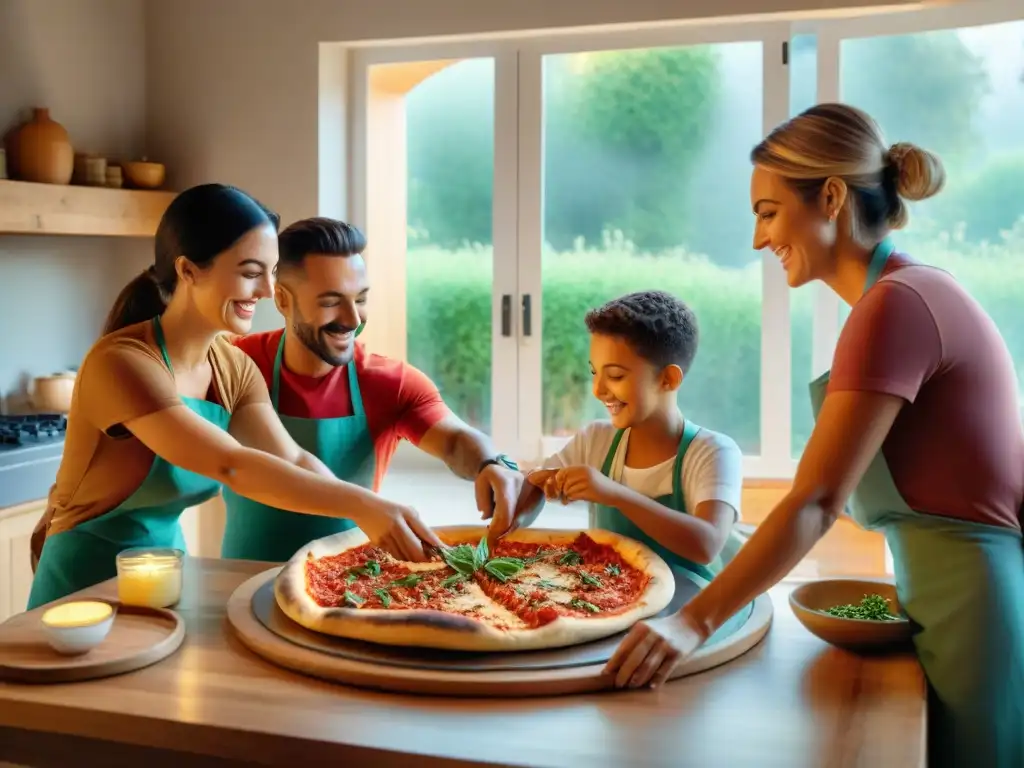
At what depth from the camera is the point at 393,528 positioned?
70.7 inches

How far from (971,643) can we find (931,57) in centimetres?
243

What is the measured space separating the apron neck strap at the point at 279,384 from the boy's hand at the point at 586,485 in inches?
21.1

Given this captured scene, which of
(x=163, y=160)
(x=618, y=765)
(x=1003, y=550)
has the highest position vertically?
(x=163, y=160)

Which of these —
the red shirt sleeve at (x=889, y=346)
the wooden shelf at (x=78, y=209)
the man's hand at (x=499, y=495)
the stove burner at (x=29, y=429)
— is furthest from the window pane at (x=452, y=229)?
the red shirt sleeve at (x=889, y=346)

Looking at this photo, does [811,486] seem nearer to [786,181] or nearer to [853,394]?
[853,394]

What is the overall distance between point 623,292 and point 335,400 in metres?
1.69

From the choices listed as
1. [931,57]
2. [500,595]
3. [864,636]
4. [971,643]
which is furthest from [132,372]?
[931,57]

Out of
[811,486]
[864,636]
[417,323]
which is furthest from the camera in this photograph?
[417,323]

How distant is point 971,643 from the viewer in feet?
4.90

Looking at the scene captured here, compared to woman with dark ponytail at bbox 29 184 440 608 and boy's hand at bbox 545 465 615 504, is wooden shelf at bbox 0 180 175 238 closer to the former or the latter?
woman with dark ponytail at bbox 29 184 440 608

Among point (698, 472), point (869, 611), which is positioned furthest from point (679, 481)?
point (869, 611)

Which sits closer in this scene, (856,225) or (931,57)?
(856,225)

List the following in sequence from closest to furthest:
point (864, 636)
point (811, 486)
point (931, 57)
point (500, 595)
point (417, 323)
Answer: point (811, 486), point (864, 636), point (500, 595), point (931, 57), point (417, 323)

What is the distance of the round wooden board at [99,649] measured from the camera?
1489 millimetres
